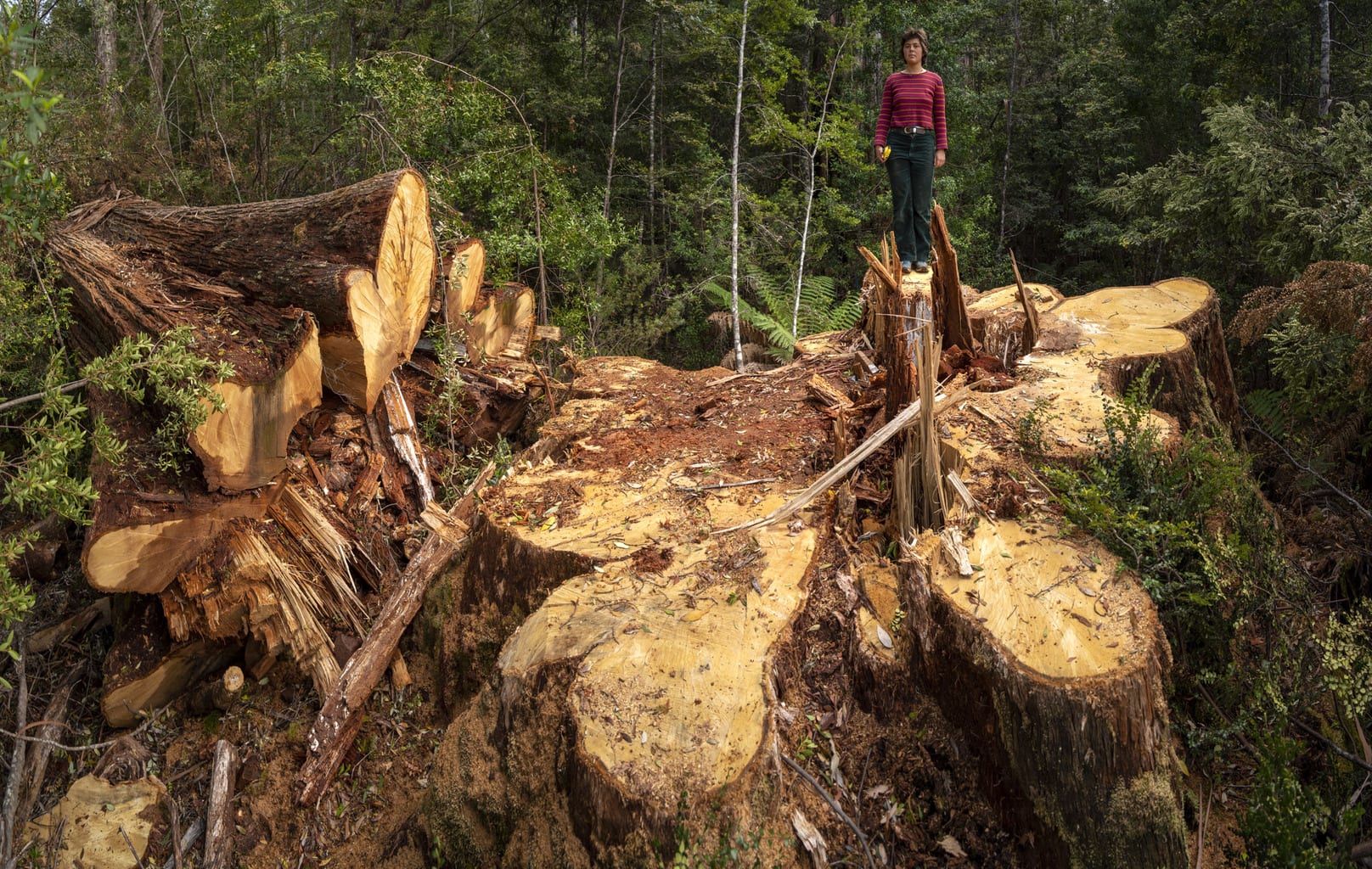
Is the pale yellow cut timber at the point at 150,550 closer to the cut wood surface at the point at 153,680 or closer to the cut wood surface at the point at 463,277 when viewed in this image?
the cut wood surface at the point at 153,680

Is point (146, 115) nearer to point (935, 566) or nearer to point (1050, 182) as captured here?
point (935, 566)

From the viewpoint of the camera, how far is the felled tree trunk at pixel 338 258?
172 inches

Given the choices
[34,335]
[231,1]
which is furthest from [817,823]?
[231,1]

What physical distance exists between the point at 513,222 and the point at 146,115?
198 inches

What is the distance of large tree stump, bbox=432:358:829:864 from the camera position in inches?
97.2

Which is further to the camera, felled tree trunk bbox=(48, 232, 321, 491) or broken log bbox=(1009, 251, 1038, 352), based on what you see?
broken log bbox=(1009, 251, 1038, 352)

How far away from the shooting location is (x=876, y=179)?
1294cm

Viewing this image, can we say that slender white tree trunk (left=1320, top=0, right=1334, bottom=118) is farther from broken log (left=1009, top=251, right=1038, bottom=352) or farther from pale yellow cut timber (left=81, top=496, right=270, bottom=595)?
pale yellow cut timber (left=81, top=496, right=270, bottom=595)

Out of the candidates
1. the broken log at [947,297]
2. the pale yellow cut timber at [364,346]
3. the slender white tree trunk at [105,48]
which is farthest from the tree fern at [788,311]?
the slender white tree trunk at [105,48]

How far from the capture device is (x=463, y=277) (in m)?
5.61

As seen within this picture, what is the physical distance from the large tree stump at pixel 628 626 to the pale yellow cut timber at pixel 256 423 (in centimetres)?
117

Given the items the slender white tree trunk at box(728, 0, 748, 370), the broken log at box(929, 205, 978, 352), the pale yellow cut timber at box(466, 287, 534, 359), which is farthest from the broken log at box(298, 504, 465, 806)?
the slender white tree trunk at box(728, 0, 748, 370)

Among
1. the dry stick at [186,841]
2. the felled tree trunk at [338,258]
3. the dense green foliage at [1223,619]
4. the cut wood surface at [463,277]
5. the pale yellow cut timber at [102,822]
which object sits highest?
the felled tree trunk at [338,258]

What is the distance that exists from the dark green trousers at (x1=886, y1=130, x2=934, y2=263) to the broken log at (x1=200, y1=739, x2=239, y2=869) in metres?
5.13
